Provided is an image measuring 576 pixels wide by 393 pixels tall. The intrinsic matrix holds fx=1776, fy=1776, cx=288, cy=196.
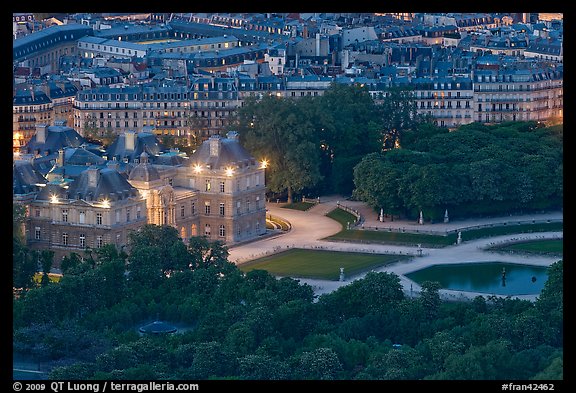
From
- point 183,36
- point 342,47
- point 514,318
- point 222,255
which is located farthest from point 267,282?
point 183,36

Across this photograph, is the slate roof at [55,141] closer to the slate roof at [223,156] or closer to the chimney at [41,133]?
the chimney at [41,133]

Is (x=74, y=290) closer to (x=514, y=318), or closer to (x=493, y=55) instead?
(x=514, y=318)

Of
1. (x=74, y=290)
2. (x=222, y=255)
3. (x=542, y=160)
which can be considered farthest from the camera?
(x=542, y=160)

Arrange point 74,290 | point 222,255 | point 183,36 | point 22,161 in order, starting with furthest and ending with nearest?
point 183,36
point 22,161
point 222,255
point 74,290

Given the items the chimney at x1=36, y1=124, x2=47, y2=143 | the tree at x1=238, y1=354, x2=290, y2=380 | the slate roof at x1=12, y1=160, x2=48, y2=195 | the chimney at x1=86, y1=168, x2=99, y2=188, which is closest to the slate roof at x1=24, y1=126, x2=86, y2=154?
the chimney at x1=36, y1=124, x2=47, y2=143

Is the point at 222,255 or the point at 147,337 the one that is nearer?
the point at 147,337
